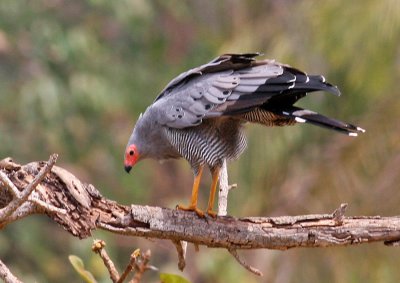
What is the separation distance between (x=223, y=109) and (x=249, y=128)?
5.71 meters

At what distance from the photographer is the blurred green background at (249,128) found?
973 cm

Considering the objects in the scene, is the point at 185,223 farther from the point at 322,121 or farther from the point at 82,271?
the point at 322,121

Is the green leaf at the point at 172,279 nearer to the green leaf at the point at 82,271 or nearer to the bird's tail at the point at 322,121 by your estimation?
the green leaf at the point at 82,271

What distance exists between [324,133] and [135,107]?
9.44ft

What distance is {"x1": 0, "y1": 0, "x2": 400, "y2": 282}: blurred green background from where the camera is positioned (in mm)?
9727

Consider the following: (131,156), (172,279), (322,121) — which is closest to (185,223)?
(172,279)

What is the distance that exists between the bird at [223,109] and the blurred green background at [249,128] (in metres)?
3.51

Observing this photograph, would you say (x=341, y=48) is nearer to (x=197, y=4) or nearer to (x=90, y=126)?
(x=90, y=126)

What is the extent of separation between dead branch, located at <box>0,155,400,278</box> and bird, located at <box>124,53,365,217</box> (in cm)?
15

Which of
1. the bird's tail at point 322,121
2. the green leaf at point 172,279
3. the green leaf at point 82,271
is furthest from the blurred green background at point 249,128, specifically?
the green leaf at point 172,279

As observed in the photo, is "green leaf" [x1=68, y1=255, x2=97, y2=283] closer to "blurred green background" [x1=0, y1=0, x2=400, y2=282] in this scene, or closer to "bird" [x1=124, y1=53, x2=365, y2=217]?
"bird" [x1=124, y1=53, x2=365, y2=217]

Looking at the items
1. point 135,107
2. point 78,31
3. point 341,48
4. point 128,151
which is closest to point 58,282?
point 135,107

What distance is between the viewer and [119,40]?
14.2 metres

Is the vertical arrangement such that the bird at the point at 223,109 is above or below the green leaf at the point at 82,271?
above
